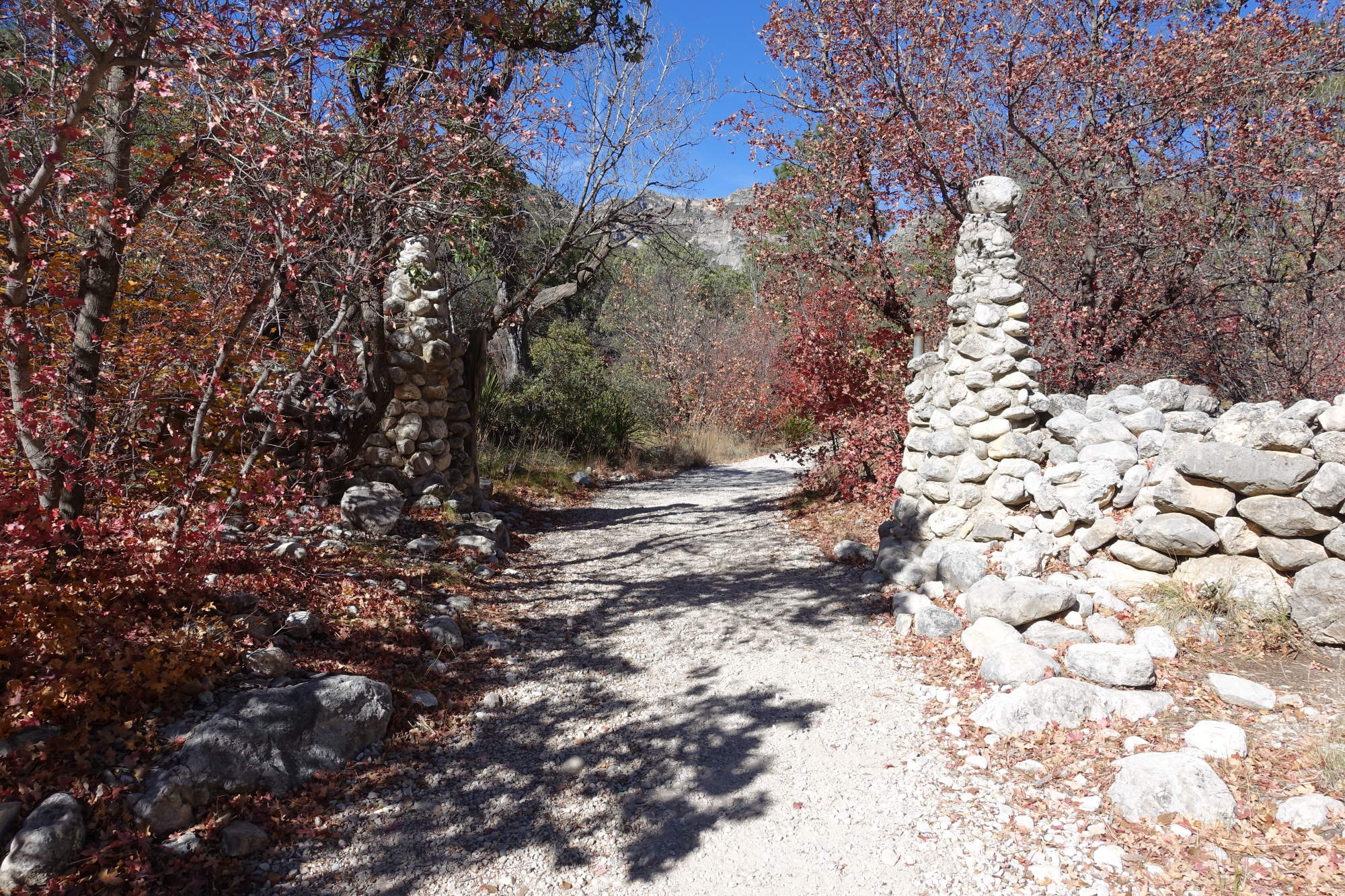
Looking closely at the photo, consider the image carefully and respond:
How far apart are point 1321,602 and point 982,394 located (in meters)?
2.41

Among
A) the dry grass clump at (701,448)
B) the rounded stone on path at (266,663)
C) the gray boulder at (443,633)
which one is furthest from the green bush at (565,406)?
the rounded stone on path at (266,663)

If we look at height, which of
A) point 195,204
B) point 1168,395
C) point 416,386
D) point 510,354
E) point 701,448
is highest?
point 195,204

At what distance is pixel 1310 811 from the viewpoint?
103 inches

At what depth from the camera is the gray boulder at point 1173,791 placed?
2.72m

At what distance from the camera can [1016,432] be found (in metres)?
5.39

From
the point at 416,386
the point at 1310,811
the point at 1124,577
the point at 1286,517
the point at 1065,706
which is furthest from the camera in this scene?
the point at 416,386

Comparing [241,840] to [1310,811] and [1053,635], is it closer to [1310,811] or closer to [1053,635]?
[1310,811]

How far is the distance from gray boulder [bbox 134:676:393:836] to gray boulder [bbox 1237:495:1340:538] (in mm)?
4611

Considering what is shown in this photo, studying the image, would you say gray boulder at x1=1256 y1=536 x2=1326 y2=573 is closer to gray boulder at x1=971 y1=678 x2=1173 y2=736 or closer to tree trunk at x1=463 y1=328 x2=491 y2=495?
gray boulder at x1=971 y1=678 x2=1173 y2=736

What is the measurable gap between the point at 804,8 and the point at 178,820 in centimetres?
843

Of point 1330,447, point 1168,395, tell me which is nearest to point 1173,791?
point 1330,447

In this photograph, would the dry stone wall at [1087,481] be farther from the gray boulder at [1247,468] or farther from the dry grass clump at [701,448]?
the dry grass clump at [701,448]

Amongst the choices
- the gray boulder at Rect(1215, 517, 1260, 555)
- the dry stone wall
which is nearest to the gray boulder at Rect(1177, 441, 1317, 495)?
the dry stone wall

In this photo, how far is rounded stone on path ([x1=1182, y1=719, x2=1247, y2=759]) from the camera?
3.02 metres
